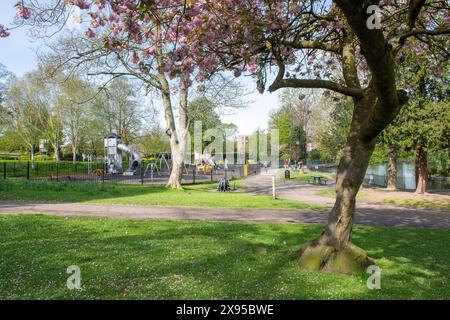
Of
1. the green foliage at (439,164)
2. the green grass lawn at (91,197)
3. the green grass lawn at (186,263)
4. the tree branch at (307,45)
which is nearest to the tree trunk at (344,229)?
the green grass lawn at (186,263)

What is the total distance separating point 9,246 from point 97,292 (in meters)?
3.06

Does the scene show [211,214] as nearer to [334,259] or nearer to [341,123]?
[334,259]

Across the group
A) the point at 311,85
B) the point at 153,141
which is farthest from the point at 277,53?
the point at 153,141

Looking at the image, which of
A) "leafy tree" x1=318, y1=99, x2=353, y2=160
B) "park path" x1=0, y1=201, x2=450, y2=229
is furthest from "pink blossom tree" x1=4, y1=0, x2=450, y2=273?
"leafy tree" x1=318, y1=99, x2=353, y2=160

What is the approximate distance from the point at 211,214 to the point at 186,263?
685cm

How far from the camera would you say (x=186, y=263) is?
6266 mm

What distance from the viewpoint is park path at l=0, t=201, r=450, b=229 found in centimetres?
1191

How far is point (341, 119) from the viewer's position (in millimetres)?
27031

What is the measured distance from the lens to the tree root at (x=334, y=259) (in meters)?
6.38

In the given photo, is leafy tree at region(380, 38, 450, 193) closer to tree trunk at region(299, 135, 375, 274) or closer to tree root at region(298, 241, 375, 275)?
tree trunk at region(299, 135, 375, 274)
